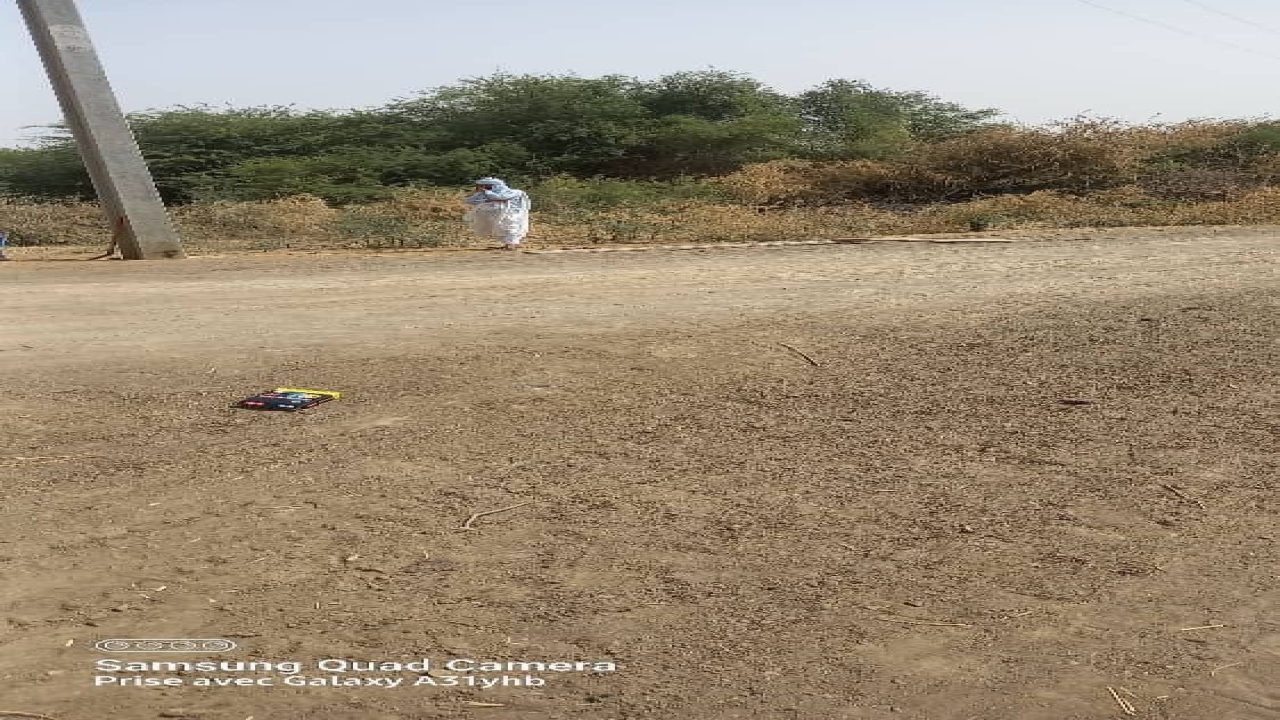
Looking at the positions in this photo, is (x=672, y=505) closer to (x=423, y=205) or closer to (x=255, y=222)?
→ (x=255, y=222)

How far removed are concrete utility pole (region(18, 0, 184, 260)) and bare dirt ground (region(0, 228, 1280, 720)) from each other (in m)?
4.71

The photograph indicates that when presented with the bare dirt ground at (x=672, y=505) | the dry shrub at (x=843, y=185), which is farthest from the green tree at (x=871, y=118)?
the bare dirt ground at (x=672, y=505)

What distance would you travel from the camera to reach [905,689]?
3791 millimetres

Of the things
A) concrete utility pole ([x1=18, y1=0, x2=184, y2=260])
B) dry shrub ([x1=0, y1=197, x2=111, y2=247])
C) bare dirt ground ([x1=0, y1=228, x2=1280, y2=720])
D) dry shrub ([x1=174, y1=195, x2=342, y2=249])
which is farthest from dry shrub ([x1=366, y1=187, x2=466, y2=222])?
bare dirt ground ([x1=0, y1=228, x2=1280, y2=720])

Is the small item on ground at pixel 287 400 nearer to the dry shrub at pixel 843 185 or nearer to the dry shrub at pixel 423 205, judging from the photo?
the dry shrub at pixel 423 205

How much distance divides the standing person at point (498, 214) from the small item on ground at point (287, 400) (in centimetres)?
784

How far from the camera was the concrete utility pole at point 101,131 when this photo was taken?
14438mm

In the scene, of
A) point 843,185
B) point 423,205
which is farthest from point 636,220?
point 843,185

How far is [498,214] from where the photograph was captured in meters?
15.3

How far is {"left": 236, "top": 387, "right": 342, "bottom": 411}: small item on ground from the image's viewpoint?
716cm

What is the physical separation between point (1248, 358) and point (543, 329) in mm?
4240

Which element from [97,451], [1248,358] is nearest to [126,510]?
[97,451]

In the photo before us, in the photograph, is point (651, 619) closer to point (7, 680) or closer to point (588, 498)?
point (588, 498)

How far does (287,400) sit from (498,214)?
8224mm
